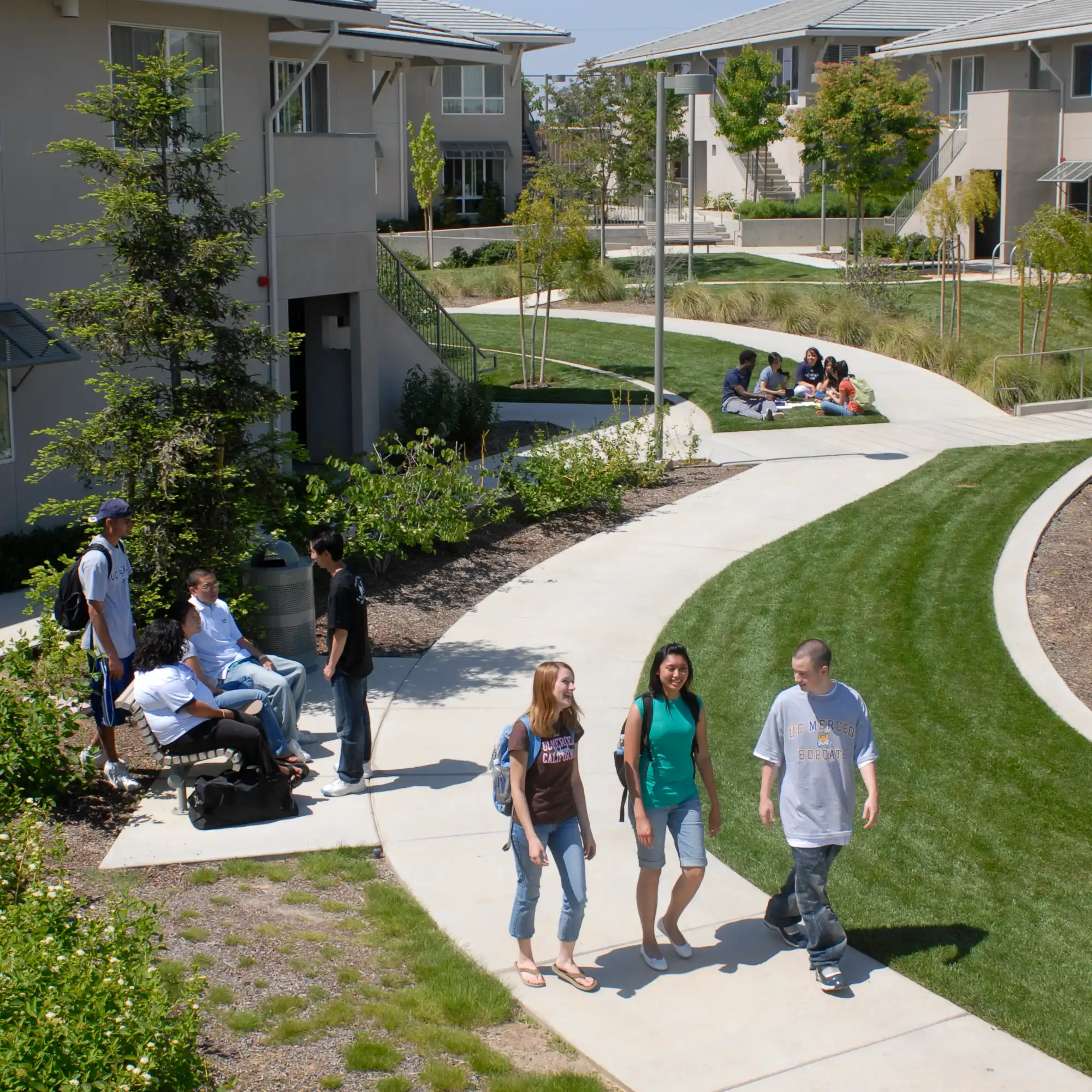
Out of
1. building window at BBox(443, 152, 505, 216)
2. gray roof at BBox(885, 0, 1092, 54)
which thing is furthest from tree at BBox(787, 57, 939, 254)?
building window at BBox(443, 152, 505, 216)

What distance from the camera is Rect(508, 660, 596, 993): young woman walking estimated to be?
6.51 m

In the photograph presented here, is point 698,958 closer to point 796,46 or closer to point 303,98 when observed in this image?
point 303,98

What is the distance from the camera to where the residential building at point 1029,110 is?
38.1m

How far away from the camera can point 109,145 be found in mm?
14117

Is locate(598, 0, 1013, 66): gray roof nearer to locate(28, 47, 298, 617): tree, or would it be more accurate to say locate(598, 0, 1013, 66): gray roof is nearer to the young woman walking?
locate(28, 47, 298, 617): tree

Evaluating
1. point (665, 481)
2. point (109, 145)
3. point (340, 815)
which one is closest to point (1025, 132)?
point (665, 481)

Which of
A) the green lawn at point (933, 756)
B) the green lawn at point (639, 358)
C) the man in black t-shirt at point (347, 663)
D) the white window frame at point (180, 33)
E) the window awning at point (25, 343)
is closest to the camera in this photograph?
the green lawn at point (933, 756)

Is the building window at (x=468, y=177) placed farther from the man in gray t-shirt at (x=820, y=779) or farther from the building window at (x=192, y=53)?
the man in gray t-shirt at (x=820, y=779)

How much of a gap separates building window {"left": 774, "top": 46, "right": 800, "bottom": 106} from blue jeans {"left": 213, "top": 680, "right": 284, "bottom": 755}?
1793 inches

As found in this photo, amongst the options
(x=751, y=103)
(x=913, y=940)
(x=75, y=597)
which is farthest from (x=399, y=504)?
(x=751, y=103)

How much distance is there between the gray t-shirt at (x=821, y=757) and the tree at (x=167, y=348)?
4.56m

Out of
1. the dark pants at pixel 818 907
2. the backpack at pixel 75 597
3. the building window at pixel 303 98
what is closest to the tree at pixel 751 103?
the building window at pixel 303 98

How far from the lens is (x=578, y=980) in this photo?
664 centimetres

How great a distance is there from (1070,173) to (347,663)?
113 feet
